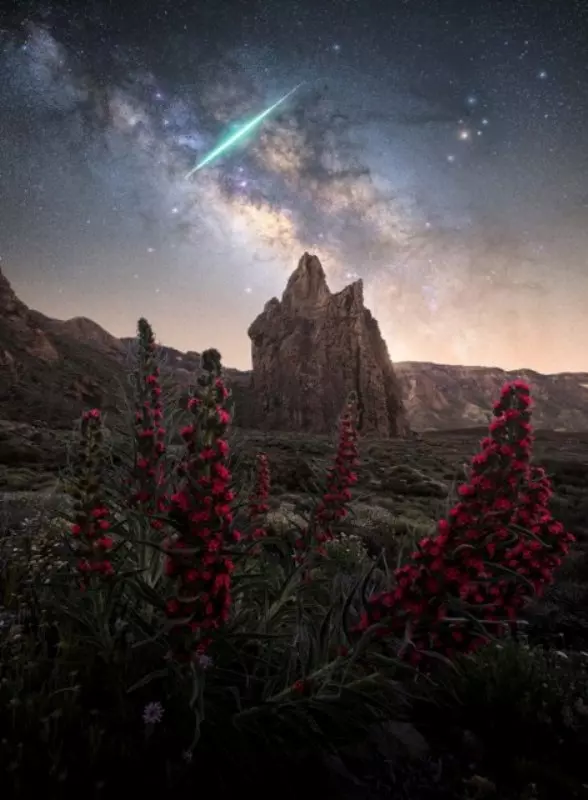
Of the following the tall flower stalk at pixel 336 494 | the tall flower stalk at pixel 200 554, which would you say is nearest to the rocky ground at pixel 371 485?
the tall flower stalk at pixel 336 494

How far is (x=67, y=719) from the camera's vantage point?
2232 millimetres

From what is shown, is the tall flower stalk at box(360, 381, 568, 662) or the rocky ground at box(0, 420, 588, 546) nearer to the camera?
the tall flower stalk at box(360, 381, 568, 662)

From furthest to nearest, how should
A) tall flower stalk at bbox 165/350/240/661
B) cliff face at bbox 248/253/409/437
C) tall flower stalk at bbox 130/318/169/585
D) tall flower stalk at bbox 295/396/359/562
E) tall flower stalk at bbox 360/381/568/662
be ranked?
1. cliff face at bbox 248/253/409/437
2. tall flower stalk at bbox 295/396/359/562
3. tall flower stalk at bbox 130/318/169/585
4. tall flower stalk at bbox 360/381/568/662
5. tall flower stalk at bbox 165/350/240/661

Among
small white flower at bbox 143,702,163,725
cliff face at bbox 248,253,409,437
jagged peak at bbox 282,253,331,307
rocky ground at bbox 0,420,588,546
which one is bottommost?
rocky ground at bbox 0,420,588,546

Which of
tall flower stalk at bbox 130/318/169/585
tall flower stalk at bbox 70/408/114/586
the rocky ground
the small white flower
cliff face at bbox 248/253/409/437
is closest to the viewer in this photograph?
the small white flower

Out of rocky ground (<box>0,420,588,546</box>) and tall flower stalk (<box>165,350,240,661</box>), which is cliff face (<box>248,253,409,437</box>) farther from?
tall flower stalk (<box>165,350,240,661</box>)

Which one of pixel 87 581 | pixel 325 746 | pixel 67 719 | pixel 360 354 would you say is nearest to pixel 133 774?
pixel 67 719

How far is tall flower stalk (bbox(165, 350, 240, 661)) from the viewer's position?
91.7 inches

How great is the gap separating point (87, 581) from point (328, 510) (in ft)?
7.22

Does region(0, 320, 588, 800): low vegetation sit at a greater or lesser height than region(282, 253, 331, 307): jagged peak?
lesser

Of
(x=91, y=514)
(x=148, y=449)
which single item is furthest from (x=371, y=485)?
(x=91, y=514)

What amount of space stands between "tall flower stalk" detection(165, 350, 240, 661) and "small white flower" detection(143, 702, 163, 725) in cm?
23

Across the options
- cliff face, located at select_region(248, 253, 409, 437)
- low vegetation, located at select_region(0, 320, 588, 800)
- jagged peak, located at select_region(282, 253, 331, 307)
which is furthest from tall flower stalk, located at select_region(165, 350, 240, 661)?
jagged peak, located at select_region(282, 253, 331, 307)

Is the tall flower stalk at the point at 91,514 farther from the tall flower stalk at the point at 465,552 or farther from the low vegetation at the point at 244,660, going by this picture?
the tall flower stalk at the point at 465,552
